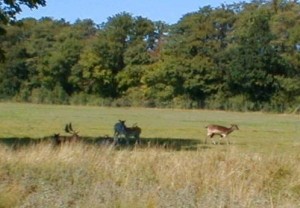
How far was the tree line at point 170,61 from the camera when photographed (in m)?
81.6

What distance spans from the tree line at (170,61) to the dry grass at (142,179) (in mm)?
64702

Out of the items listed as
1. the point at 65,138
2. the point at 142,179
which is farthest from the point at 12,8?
the point at 142,179

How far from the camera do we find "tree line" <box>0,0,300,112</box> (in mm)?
81625

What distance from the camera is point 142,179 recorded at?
10.9 metres

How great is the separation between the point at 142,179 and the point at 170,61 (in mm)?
77206

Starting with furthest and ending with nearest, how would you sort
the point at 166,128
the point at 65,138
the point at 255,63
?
the point at 255,63, the point at 166,128, the point at 65,138

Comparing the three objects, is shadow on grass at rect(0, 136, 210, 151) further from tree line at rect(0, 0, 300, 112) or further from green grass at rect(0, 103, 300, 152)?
tree line at rect(0, 0, 300, 112)

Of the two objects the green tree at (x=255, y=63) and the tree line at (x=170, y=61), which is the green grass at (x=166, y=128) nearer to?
the green tree at (x=255, y=63)

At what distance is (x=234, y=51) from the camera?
83.2 m

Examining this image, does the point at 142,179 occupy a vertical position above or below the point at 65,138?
above

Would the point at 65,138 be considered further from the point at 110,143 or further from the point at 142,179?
the point at 142,179

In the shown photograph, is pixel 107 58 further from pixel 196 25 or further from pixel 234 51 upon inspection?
pixel 234 51

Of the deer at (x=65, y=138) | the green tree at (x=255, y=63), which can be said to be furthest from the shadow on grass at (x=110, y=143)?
the green tree at (x=255, y=63)

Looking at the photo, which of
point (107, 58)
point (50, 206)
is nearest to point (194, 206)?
point (50, 206)
